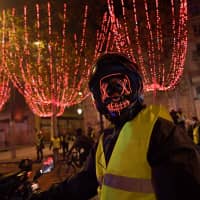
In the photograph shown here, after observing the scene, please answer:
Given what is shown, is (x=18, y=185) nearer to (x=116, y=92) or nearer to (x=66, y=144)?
(x=116, y=92)

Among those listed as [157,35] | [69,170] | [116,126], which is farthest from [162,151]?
[157,35]

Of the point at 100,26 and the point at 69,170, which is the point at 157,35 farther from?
the point at 69,170

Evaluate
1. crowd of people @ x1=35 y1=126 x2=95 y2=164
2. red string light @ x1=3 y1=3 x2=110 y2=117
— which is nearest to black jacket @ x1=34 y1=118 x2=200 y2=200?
crowd of people @ x1=35 y1=126 x2=95 y2=164

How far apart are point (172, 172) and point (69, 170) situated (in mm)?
10647

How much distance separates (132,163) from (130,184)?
0.31 feet

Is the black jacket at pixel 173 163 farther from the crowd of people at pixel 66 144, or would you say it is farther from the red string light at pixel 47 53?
the red string light at pixel 47 53

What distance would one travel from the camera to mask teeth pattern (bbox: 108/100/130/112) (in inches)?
69.8

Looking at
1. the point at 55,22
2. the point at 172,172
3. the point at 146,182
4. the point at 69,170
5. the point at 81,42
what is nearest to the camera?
the point at 172,172

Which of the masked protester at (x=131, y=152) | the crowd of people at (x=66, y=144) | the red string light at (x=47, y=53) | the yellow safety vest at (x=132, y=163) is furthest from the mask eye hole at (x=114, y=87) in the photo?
the red string light at (x=47, y=53)

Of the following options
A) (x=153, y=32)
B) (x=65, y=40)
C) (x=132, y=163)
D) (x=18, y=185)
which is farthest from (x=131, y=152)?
(x=153, y=32)

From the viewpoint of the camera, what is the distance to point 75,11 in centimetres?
1655

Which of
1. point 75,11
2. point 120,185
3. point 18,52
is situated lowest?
point 120,185

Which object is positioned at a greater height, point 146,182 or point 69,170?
point 146,182

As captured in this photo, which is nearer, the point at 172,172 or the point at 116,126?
the point at 172,172
